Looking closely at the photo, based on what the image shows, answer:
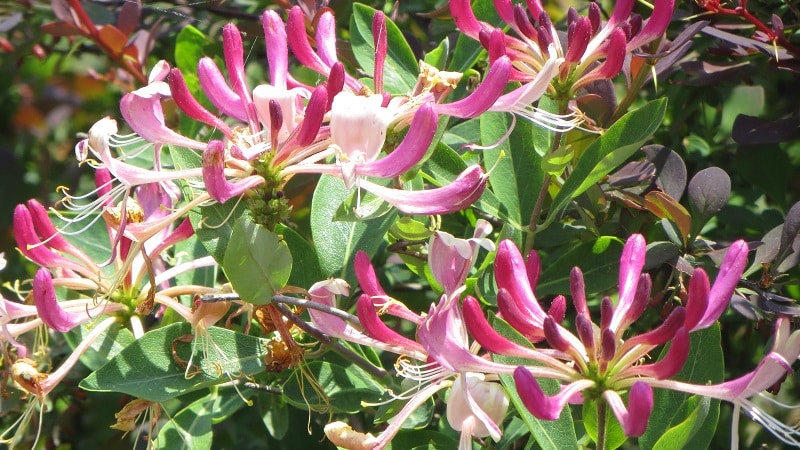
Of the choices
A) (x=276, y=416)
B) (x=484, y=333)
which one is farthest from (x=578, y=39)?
(x=276, y=416)

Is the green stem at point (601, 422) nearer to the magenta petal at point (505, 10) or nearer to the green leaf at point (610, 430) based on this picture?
the green leaf at point (610, 430)

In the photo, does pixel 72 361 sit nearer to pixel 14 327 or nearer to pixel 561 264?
pixel 14 327

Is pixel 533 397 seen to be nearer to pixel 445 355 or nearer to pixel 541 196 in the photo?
pixel 445 355

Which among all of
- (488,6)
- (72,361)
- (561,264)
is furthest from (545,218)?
(72,361)

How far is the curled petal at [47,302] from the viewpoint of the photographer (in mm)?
920

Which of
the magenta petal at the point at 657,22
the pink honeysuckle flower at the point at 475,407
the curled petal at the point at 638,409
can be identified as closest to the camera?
the curled petal at the point at 638,409

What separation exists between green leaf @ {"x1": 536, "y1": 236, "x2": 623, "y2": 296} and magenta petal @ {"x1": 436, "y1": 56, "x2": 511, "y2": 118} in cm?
25

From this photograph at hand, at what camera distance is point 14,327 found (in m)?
1.05

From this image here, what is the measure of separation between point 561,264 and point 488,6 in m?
0.35

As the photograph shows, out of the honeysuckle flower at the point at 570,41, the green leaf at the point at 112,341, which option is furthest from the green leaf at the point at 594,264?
the green leaf at the point at 112,341

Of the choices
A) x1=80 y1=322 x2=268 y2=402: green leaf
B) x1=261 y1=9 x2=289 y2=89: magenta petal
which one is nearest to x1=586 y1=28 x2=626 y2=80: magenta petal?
x1=261 y1=9 x2=289 y2=89: magenta petal

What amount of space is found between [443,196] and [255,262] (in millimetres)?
198

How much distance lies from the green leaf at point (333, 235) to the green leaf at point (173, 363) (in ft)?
0.37

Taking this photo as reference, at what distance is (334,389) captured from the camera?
1.07 meters
